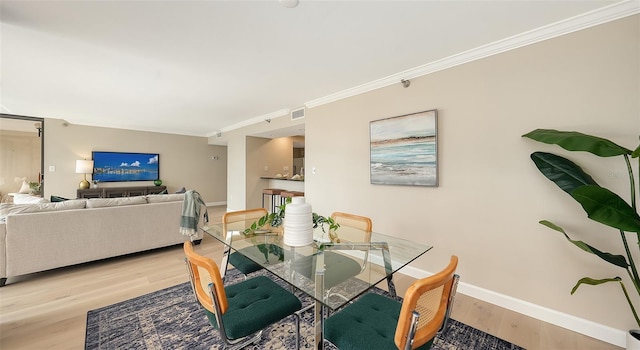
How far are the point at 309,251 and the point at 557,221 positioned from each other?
204 centimetres

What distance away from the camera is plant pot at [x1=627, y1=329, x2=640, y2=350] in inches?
58.2

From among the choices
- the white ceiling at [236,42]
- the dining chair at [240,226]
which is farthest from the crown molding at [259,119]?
the dining chair at [240,226]

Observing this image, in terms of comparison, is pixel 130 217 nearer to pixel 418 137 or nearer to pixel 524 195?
pixel 418 137

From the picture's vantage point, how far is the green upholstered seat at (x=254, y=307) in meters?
1.25

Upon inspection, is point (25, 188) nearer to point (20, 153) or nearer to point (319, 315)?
point (20, 153)

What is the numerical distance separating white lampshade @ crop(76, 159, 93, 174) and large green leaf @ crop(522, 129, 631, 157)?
8069 millimetres

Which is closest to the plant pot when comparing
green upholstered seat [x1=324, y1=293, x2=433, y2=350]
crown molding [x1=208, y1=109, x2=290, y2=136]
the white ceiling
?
green upholstered seat [x1=324, y1=293, x2=433, y2=350]

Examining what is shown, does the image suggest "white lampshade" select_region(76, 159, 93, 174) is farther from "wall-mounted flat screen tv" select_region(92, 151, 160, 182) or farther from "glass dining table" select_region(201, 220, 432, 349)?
"glass dining table" select_region(201, 220, 432, 349)

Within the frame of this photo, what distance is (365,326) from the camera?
4.08 ft

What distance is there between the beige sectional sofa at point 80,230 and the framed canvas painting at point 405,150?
122 inches

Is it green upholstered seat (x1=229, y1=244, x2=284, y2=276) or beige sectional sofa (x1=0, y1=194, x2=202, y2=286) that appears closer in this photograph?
green upholstered seat (x1=229, y1=244, x2=284, y2=276)

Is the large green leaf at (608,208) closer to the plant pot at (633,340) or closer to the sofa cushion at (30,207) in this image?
the plant pot at (633,340)

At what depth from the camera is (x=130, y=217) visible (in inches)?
129

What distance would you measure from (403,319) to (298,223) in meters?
0.96
